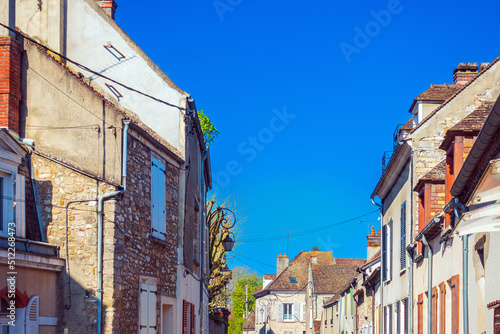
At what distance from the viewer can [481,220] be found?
6.38m

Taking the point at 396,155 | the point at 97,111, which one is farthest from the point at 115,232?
the point at 396,155

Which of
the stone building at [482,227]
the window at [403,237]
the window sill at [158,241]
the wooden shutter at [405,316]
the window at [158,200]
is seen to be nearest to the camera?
the stone building at [482,227]

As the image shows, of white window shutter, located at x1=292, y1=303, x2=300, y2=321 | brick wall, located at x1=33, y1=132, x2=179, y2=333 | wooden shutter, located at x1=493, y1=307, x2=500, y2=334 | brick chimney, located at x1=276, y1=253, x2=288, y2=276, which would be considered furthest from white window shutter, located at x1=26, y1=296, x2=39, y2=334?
brick chimney, located at x1=276, y1=253, x2=288, y2=276

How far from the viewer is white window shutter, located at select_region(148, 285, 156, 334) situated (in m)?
13.9

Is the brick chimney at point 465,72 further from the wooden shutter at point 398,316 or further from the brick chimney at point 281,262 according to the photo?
the brick chimney at point 281,262

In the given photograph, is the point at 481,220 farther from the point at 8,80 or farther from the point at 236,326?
the point at 236,326

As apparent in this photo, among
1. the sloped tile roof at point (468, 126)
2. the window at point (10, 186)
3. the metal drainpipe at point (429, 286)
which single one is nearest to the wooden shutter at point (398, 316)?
the metal drainpipe at point (429, 286)

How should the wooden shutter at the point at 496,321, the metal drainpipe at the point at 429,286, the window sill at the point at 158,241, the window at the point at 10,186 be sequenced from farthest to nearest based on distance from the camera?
the window sill at the point at 158,241 < the metal drainpipe at the point at 429,286 < the window at the point at 10,186 < the wooden shutter at the point at 496,321

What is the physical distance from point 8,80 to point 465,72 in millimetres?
11446

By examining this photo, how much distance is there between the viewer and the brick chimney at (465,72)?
1811cm

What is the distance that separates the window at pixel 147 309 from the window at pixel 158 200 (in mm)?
1122

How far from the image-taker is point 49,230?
40.0 ft

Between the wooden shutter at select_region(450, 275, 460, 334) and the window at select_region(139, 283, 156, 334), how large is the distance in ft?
18.6

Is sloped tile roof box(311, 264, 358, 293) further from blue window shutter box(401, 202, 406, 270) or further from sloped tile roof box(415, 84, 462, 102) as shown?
sloped tile roof box(415, 84, 462, 102)
